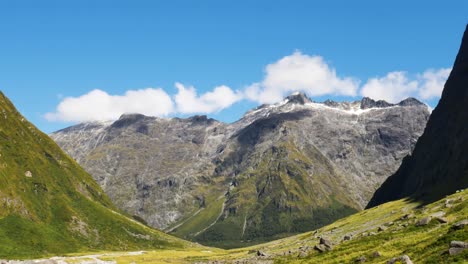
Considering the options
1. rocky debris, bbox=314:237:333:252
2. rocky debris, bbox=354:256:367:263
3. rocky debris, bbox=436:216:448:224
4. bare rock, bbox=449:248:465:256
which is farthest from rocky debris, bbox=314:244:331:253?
bare rock, bbox=449:248:465:256

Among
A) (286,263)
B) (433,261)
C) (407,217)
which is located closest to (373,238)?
(286,263)

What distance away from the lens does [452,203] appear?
9375 cm

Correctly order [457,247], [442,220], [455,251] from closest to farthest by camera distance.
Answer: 1. [455,251]
2. [457,247]
3. [442,220]

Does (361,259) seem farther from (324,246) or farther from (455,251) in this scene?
(324,246)

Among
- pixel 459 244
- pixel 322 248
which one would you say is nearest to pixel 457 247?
pixel 459 244

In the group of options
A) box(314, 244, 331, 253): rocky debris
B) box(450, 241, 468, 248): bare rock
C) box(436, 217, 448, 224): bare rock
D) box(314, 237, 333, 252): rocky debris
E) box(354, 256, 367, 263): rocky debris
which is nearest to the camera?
box(450, 241, 468, 248): bare rock

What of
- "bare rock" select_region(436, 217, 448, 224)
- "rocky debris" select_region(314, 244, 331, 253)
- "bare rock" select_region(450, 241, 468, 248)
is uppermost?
"bare rock" select_region(450, 241, 468, 248)

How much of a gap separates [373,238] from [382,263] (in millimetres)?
31409

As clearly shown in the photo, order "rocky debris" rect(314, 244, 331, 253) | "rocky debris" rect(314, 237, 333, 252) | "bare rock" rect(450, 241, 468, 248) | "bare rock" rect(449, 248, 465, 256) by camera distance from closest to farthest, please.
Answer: "bare rock" rect(449, 248, 465, 256)
"bare rock" rect(450, 241, 468, 248)
"rocky debris" rect(314, 244, 331, 253)
"rocky debris" rect(314, 237, 333, 252)

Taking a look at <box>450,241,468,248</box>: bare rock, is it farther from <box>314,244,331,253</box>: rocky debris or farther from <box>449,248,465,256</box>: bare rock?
<box>314,244,331,253</box>: rocky debris

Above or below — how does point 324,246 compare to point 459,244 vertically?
below

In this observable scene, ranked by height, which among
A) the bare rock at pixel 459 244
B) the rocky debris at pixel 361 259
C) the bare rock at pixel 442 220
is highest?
the bare rock at pixel 459 244

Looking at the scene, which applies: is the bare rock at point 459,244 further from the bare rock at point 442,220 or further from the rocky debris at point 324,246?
the rocky debris at point 324,246

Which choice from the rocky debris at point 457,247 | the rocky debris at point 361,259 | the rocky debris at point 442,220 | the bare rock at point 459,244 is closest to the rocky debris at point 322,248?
the rocky debris at point 442,220
